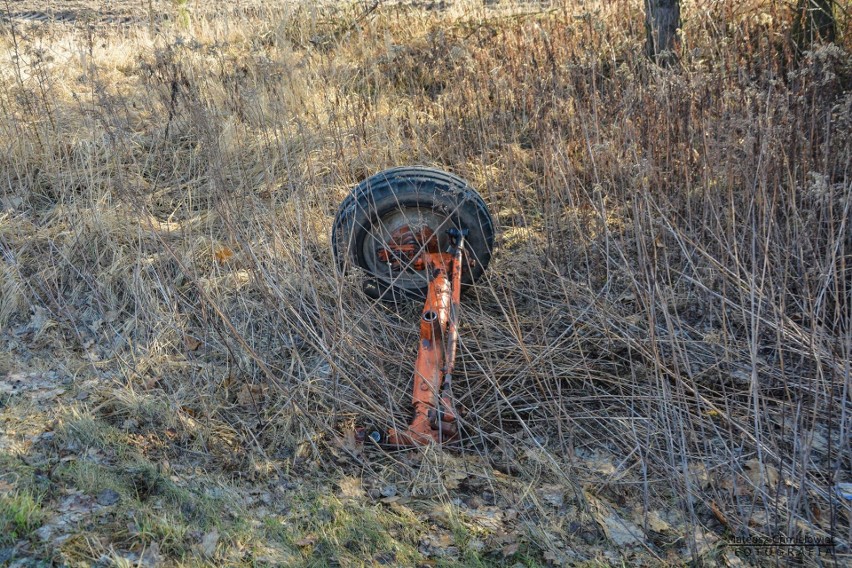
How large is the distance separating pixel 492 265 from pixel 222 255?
1.99 meters

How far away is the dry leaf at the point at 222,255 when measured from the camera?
5.89 m

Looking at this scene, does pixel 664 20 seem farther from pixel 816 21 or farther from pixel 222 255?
pixel 222 255

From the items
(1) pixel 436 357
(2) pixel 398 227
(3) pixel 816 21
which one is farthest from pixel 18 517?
(3) pixel 816 21

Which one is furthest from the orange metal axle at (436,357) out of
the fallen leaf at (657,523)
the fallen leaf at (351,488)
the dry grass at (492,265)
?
the fallen leaf at (657,523)

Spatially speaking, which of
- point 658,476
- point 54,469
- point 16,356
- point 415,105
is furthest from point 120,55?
point 658,476

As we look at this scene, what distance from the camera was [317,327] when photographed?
4938mm

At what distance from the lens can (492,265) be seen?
546cm

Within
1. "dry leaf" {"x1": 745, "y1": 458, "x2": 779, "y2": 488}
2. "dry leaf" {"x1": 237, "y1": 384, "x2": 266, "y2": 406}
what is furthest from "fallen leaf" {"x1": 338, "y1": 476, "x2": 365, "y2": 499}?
"dry leaf" {"x1": 745, "y1": 458, "x2": 779, "y2": 488}

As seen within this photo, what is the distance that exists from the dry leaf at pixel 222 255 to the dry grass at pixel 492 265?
0.03m

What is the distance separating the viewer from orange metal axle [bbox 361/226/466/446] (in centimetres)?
409

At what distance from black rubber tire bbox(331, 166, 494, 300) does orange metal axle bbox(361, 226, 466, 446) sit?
0.55ft

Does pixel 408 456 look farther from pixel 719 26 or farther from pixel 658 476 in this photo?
pixel 719 26

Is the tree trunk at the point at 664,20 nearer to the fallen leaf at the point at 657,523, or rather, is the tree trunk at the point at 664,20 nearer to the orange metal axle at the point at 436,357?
the orange metal axle at the point at 436,357

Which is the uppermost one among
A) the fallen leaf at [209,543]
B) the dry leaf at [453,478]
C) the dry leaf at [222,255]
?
the dry leaf at [222,255]
